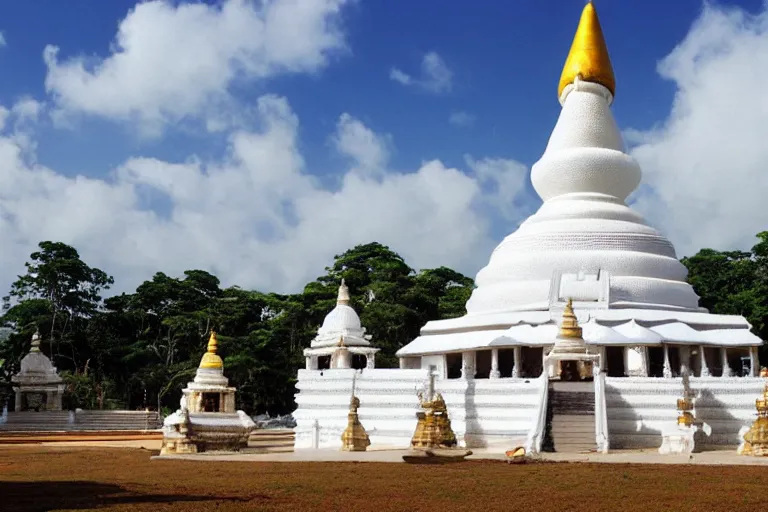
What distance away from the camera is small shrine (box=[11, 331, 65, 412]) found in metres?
53.9

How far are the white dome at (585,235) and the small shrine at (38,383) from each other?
29047mm

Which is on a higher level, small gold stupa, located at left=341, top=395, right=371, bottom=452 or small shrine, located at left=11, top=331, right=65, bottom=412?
small shrine, located at left=11, top=331, right=65, bottom=412

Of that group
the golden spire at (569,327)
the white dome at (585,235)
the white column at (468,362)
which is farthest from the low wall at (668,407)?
the white dome at (585,235)

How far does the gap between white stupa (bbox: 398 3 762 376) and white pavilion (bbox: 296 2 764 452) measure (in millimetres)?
56

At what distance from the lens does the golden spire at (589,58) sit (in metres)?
39.9

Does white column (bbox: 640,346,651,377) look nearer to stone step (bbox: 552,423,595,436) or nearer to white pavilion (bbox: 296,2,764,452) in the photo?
white pavilion (bbox: 296,2,764,452)

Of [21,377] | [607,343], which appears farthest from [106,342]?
[607,343]

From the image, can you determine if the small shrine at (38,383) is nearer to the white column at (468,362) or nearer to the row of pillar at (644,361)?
the white column at (468,362)

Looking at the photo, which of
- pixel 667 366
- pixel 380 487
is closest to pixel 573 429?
pixel 667 366

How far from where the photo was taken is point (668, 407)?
27.3 meters

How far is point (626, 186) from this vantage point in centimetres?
3797

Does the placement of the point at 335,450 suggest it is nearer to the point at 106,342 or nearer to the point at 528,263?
the point at 528,263

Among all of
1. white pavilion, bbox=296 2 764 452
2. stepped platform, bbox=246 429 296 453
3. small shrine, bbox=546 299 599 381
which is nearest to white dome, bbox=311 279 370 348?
white pavilion, bbox=296 2 764 452

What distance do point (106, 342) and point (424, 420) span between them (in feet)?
146
